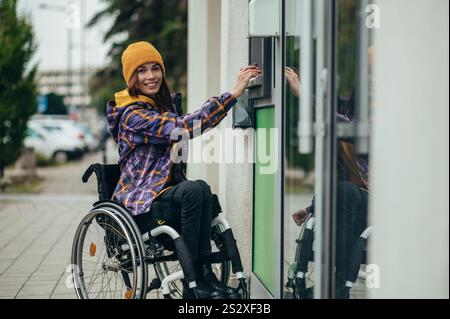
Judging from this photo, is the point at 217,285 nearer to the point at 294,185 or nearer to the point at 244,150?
the point at 294,185

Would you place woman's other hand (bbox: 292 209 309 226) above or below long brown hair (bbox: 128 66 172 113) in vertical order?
below

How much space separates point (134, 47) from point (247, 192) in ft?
4.29

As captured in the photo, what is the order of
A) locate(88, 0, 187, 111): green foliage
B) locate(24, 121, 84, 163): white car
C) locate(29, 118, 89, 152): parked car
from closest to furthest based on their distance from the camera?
locate(88, 0, 187, 111): green foliage
locate(24, 121, 84, 163): white car
locate(29, 118, 89, 152): parked car

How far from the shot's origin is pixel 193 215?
13.7 ft

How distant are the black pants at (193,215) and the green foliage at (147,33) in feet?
63.5

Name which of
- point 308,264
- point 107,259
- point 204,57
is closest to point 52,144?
point 204,57

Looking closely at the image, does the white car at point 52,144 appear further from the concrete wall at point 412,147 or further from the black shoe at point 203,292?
the concrete wall at point 412,147

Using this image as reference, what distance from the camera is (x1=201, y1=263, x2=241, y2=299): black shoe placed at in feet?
13.5

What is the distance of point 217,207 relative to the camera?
443cm

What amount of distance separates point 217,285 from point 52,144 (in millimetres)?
23418

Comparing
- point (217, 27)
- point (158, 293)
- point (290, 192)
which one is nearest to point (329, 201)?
point (290, 192)

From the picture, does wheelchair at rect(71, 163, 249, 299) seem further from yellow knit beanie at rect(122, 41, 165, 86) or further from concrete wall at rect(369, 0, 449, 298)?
concrete wall at rect(369, 0, 449, 298)

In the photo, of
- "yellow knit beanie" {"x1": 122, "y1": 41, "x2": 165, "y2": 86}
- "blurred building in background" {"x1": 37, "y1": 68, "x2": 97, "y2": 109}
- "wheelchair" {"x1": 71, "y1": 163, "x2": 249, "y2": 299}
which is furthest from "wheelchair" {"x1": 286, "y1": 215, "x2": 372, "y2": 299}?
"blurred building in background" {"x1": 37, "y1": 68, "x2": 97, "y2": 109}
